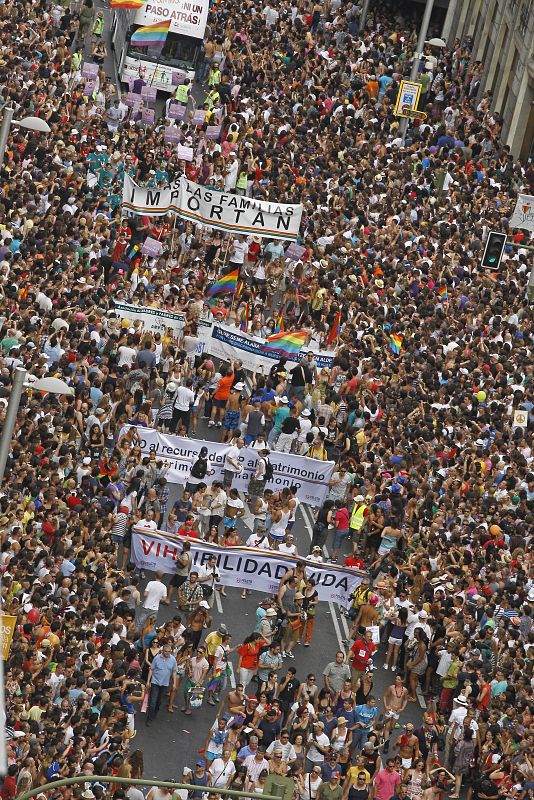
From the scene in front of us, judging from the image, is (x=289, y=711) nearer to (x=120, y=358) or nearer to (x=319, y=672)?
Answer: (x=319, y=672)

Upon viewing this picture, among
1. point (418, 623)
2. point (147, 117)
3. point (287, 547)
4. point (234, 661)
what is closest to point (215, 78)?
point (147, 117)

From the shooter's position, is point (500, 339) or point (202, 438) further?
point (500, 339)

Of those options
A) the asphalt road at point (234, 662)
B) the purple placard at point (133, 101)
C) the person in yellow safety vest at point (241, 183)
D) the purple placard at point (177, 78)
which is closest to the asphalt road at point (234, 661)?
the asphalt road at point (234, 662)

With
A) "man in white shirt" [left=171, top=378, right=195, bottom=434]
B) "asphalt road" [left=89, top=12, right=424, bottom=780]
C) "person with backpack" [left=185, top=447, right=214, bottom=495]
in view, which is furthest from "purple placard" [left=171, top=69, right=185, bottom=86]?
"person with backpack" [left=185, top=447, right=214, bottom=495]

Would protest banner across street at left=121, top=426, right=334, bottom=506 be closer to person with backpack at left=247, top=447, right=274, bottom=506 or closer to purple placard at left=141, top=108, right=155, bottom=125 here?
person with backpack at left=247, top=447, right=274, bottom=506

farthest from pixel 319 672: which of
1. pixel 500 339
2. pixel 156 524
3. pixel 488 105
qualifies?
pixel 488 105

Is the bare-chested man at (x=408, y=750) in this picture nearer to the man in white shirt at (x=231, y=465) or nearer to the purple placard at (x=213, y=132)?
the man in white shirt at (x=231, y=465)
